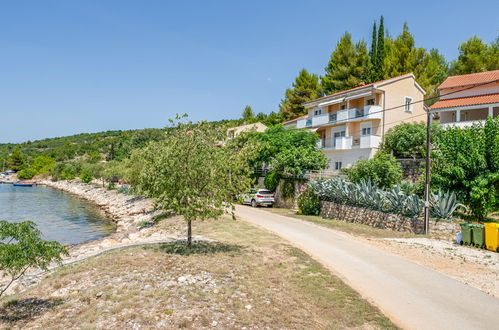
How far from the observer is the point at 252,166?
3994 cm

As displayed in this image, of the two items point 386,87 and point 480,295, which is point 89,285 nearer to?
point 480,295

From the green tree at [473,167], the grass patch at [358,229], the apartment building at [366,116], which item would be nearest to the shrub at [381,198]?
the green tree at [473,167]

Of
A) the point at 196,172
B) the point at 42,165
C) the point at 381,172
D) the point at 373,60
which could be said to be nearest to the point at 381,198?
the point at 381,172

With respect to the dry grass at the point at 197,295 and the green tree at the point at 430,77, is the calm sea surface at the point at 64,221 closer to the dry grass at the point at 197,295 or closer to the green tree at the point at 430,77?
the dry grass at the point at 197,295

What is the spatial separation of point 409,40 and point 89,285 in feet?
162

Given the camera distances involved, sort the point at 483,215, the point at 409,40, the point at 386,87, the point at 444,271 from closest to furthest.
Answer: the point at 444,271 < the point at 483,215 < the point at 386,87 < the point at 409,40

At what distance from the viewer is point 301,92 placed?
196ft

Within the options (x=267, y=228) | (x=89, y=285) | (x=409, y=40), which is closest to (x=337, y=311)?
(x=89, y=285)

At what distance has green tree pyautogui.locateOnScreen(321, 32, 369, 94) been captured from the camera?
5169 cm

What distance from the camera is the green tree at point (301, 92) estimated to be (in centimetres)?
5953

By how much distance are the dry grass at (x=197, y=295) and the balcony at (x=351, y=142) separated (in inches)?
1025

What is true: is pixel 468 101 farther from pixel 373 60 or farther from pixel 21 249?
pixel 21 249

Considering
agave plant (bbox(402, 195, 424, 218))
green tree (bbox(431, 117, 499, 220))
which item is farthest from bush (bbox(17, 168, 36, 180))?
green tree (bbox(431, 117, 499, 220))

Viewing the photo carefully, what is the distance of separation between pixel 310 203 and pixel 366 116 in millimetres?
15579
